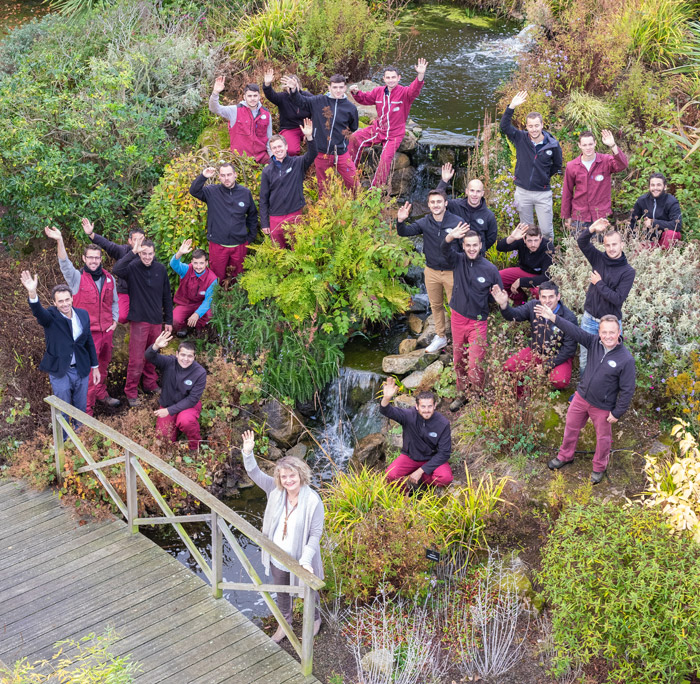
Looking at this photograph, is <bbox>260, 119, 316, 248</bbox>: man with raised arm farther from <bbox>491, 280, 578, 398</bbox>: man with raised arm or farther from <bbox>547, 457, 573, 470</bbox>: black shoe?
<bbox>547, 457, 573, 470</bbox>: black shoe

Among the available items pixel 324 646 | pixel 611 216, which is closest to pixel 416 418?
pixel 324 646

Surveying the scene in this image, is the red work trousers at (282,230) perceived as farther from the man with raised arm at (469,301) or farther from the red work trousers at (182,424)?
the red work trousers at (182,424)

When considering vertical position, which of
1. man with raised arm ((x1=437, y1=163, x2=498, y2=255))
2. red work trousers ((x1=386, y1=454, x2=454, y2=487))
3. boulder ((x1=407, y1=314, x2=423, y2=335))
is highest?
man with raised arm ((x1=437, y1=163, x2=498, y2=255))

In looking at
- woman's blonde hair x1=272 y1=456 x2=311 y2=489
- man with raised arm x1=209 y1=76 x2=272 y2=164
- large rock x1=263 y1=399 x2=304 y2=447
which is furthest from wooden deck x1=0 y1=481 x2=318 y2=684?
man with raised arm x1=209 y1=76 x2=272 y2=164

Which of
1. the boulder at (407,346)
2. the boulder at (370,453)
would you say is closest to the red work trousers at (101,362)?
the boulder at (370,453)

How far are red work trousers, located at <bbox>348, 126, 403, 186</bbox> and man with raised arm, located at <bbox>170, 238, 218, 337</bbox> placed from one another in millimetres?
2685

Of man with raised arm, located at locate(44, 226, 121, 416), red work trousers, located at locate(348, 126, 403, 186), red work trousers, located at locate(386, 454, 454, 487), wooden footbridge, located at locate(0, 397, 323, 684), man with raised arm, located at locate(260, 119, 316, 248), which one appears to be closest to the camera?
Result: wooden footbridge, located at locate(0, 397, 323, 684)

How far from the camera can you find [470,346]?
28.2ft

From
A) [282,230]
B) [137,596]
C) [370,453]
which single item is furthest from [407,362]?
[137,596]

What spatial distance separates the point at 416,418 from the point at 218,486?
2804 mm

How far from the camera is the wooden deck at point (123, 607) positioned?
19.2 feet

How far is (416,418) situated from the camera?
785cm

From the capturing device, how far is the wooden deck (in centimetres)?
586

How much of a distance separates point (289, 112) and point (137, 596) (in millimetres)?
6774
